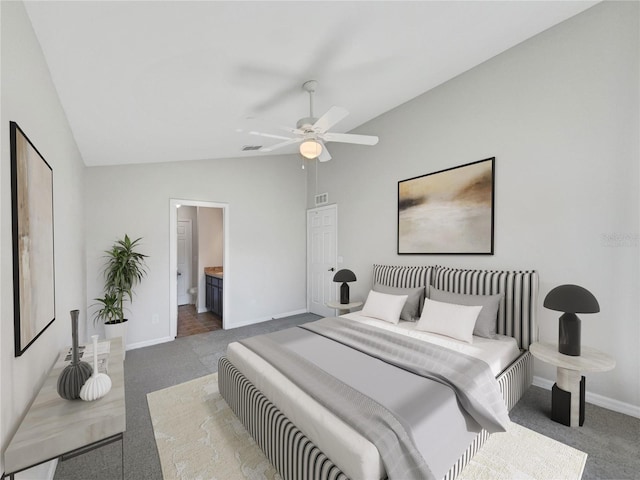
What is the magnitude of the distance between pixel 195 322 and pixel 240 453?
143 inches

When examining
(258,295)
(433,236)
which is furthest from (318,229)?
(433,236)

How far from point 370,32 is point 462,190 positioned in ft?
6.40

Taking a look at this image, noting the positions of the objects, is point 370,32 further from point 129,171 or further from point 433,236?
point 129,171

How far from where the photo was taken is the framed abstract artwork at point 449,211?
3080mm

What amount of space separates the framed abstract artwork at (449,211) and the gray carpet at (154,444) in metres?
1.56

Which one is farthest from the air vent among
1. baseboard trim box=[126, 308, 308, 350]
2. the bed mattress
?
the bed mattress

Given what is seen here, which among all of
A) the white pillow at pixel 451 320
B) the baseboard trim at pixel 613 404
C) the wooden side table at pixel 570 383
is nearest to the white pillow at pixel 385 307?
the white pillow at pixel 451 320

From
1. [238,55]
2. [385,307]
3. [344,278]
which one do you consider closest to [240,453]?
[385,307]

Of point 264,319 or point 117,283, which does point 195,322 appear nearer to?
point 264,319

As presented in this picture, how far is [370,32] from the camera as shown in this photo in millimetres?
2252

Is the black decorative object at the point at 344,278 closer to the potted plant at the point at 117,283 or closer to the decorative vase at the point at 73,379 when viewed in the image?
the potted plant at the point at 117,283

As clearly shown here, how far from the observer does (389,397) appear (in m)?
1.60

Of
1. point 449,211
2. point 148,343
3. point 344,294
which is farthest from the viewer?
point 344,294

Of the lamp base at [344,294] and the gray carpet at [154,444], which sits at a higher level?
the lamp base at [344,294]
